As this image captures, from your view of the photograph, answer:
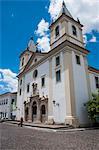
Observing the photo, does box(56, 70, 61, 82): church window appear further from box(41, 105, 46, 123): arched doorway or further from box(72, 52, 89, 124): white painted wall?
box(41, 105, 46, 123): arched doorway

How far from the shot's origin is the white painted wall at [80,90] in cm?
1800

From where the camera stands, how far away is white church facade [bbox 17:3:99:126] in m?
17.9

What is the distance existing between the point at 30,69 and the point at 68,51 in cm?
1042

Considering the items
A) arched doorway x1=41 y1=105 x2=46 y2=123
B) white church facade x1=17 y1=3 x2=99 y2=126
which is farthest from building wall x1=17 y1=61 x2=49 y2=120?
arched doorway x1=41 y1=105 x2=46 y2=123

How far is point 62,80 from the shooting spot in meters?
19.0

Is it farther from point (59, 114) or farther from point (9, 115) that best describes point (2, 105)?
point (59, 114)

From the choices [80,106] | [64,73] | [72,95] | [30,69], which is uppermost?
[30,69]

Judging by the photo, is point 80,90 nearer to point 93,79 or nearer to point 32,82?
point 93,79

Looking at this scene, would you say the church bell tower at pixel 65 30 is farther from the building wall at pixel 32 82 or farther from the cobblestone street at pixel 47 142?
the cobblestone street at pixel 47 142

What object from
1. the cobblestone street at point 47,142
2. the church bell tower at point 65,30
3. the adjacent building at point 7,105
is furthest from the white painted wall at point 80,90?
the adjacent building at point 7,105

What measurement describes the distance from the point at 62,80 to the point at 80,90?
252cm

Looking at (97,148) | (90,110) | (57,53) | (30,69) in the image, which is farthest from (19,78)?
(97,148)

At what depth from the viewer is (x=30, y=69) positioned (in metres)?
28.1

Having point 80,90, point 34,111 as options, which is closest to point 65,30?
point 80,90
